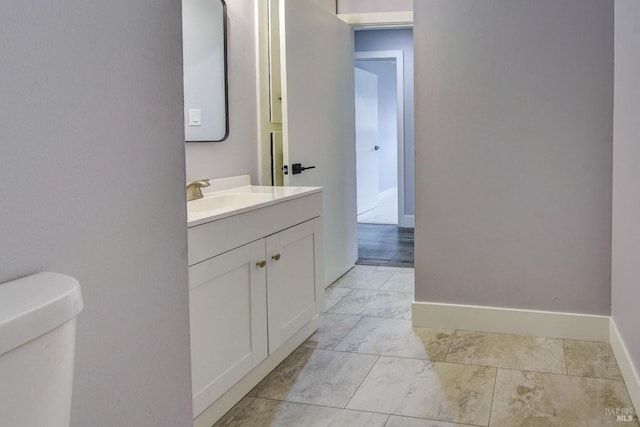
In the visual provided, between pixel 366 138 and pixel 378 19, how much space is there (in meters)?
3.80

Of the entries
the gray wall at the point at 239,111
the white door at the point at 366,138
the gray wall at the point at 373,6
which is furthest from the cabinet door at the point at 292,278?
the white door at the point at 366,138

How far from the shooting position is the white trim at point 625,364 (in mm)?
2021

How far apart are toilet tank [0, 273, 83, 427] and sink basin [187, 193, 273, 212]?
1.62 meters

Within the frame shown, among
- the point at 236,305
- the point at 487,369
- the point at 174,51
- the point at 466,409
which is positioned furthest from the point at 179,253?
the point at 487,369

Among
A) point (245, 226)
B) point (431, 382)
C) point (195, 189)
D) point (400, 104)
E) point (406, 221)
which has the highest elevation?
point (400, 104)

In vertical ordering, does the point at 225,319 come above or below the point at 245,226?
below

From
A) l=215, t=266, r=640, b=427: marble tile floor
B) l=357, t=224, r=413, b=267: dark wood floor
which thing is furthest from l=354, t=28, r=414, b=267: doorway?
l=215, t=266, r=640, b=427: marble tile floor

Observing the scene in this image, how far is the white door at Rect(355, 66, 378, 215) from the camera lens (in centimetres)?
737

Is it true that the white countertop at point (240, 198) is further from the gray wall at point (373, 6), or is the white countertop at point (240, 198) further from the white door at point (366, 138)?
the white door at point (366, 138)

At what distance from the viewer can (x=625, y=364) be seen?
2268mm

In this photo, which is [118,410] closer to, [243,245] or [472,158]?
[243,245]

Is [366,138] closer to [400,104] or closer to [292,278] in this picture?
[400,104]

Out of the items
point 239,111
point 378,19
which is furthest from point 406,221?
point 239,111

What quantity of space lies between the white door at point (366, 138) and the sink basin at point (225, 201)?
15.4ft
